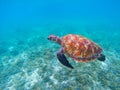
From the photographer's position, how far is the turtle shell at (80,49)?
8.91 m

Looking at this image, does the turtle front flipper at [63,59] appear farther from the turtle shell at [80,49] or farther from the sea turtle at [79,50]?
the turtle shell at [80,49]

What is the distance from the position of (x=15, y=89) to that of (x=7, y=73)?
3.30 metres

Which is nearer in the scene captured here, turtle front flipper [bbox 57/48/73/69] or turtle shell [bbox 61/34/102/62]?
turtle front flipper [bbox 57/48/73/69]

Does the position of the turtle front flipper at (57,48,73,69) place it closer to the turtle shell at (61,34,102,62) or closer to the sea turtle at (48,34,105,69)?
the sea turtle at (48,34,105,69)

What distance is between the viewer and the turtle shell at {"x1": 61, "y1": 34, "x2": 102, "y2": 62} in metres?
8.91

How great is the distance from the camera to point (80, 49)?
29.7 ft

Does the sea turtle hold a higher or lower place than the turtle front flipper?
higher

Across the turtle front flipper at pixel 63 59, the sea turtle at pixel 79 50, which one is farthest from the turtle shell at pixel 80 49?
the turtle front flipper at pixel 63 59

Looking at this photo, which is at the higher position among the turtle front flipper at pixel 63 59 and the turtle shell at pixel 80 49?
the turtle shell at pixel 80 49

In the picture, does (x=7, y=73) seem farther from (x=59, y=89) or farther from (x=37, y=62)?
(x=59, y=89)

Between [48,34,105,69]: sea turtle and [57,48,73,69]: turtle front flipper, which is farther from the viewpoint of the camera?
[48,34,105,69]: sea turtle

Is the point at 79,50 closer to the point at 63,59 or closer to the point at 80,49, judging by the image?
the point at 80,49

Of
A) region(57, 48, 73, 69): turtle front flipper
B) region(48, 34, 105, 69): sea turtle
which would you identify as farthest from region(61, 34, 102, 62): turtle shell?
region(57, 48, 73, 69): turtle front flipper

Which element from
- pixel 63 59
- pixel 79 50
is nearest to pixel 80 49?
pixel 79 50
